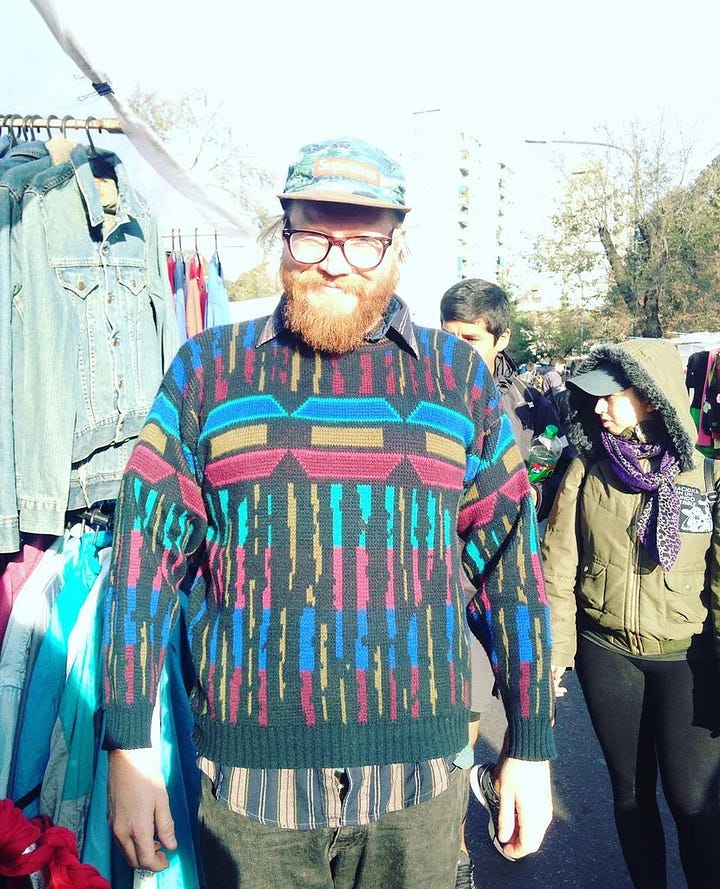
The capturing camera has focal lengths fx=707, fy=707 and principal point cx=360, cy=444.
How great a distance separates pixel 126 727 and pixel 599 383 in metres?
1.84

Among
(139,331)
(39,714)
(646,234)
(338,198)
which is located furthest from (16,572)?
(646,234)

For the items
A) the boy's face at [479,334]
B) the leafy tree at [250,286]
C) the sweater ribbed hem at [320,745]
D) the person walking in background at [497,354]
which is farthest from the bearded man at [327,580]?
the leafy tree at [250,286]

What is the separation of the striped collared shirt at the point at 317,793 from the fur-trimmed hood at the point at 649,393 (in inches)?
56.2

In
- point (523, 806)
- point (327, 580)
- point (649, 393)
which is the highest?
point (649, 393)

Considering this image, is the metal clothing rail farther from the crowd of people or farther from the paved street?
the paved street

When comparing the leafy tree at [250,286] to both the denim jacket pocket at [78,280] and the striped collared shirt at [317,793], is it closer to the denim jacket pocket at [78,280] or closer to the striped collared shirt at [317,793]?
the denim jacket pocket at [78,280]

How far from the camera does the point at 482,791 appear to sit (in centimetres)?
168

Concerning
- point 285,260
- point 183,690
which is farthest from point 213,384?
point 183,690

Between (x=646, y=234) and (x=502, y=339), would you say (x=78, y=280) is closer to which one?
(x=502, y=339)

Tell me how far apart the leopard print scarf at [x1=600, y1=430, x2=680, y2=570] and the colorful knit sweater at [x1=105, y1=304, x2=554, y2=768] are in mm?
884

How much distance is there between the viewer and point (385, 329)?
1.53 meters

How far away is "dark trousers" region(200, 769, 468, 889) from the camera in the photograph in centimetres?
138

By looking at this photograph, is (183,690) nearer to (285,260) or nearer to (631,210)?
(285,260)

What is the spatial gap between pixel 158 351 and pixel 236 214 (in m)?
0.78
